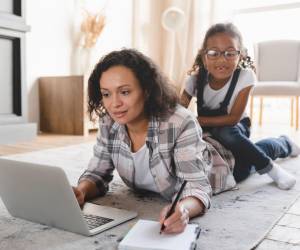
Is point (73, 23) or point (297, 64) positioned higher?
point (73, 23)

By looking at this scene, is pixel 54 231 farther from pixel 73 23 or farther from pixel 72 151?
pixel 73 23

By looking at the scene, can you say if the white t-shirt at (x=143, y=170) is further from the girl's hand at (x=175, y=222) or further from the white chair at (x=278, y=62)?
the white chair at (x=278, y=62)

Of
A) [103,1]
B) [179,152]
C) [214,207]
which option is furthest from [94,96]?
[103,1]

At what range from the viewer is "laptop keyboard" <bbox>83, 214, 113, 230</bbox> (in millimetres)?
940

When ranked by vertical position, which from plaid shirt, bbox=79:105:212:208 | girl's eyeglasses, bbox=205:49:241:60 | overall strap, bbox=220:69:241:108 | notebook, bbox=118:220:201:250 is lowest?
notebook, bbox=118:220:201:250

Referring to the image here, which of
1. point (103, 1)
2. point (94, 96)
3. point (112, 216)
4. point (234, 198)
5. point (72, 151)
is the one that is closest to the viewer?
point (112, 216)

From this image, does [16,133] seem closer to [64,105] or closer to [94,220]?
[64,105]

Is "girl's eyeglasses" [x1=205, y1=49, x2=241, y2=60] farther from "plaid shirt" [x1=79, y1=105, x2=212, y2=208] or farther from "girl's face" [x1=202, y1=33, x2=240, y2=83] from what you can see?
"plaid shirt" [x1=79, y1=105, x2=212, y2=208]

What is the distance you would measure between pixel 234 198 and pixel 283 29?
2.97m

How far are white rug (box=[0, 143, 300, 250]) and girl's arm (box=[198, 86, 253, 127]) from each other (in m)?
0.23

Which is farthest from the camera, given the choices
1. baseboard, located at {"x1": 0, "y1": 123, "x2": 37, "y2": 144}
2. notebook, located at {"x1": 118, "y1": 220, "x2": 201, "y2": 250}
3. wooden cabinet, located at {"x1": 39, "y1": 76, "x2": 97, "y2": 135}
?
wooden cabinet, located at {"x1": 39, "y1": 76, "x2": 97, "y2": 135}

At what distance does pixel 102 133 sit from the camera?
1.17 metres

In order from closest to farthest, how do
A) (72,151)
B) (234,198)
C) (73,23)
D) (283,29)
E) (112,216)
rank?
1. (112,216)
2. (234,198)
3. (72,151)
4. (73,23)
5. (283,29)

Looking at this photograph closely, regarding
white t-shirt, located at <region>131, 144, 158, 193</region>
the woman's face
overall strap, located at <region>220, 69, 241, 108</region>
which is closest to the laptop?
white t-shirt, located at <region>131, 144, 158, 193</region>
